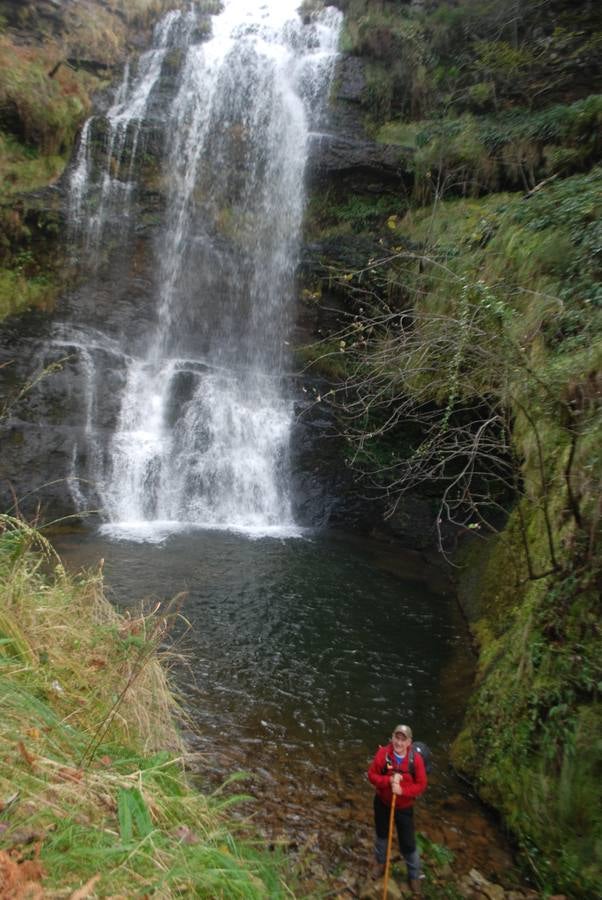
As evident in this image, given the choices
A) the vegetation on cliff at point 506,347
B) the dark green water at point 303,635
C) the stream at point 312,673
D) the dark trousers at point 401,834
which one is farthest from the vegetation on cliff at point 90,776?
the vegetation on cliff at point 506,347

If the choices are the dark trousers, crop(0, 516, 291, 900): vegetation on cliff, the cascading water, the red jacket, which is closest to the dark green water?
the dark trousers

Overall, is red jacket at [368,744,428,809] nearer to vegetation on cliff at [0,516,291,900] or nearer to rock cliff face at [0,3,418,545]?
vegetation on cliff at [0,516,291,900]

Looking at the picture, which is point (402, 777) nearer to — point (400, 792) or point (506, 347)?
point (400, 792)

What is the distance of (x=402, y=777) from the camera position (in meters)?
3.47

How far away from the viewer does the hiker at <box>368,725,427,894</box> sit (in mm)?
3430

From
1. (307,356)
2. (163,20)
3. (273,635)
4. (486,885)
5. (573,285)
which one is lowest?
(486,885)

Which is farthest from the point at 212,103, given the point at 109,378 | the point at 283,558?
the point at 283,558

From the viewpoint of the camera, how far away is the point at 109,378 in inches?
503

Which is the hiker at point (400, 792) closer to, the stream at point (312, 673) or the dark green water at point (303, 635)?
the stream at point (312, 673)

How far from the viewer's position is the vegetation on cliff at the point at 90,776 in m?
1.76

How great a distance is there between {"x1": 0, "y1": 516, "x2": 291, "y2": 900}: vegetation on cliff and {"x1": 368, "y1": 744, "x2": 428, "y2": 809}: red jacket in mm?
867

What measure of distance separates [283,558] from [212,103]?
14.7 meters

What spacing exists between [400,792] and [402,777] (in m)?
0.11

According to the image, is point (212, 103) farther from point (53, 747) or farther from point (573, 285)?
point (53, 747)
